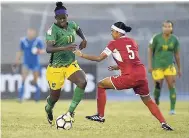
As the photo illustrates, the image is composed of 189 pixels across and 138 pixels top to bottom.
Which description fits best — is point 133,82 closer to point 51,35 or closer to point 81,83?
point 81,83

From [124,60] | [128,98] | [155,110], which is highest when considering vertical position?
[124,60]

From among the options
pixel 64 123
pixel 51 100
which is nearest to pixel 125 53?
pixel 64 123

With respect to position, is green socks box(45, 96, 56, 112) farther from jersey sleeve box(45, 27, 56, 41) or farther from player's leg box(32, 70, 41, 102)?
player's leg box(32, 70, 41, 102)

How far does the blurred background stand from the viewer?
25.6 m

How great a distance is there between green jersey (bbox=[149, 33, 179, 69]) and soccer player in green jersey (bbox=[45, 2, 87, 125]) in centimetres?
474

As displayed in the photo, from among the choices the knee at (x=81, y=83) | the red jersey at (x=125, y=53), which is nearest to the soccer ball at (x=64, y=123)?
the knee at (x=81, y=83)

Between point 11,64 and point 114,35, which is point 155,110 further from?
point 11,64

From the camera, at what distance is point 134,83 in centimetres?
1231

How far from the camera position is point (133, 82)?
484 inches

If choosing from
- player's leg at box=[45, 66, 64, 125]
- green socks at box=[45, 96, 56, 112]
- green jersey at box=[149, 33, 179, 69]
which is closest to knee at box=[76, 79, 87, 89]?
player's leg at box=[45, 66, 64, 125]

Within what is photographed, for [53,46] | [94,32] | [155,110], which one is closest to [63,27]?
[53,46]

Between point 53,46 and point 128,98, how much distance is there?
528 inches

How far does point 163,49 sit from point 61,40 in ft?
18.2

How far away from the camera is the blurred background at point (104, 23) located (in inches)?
1008
